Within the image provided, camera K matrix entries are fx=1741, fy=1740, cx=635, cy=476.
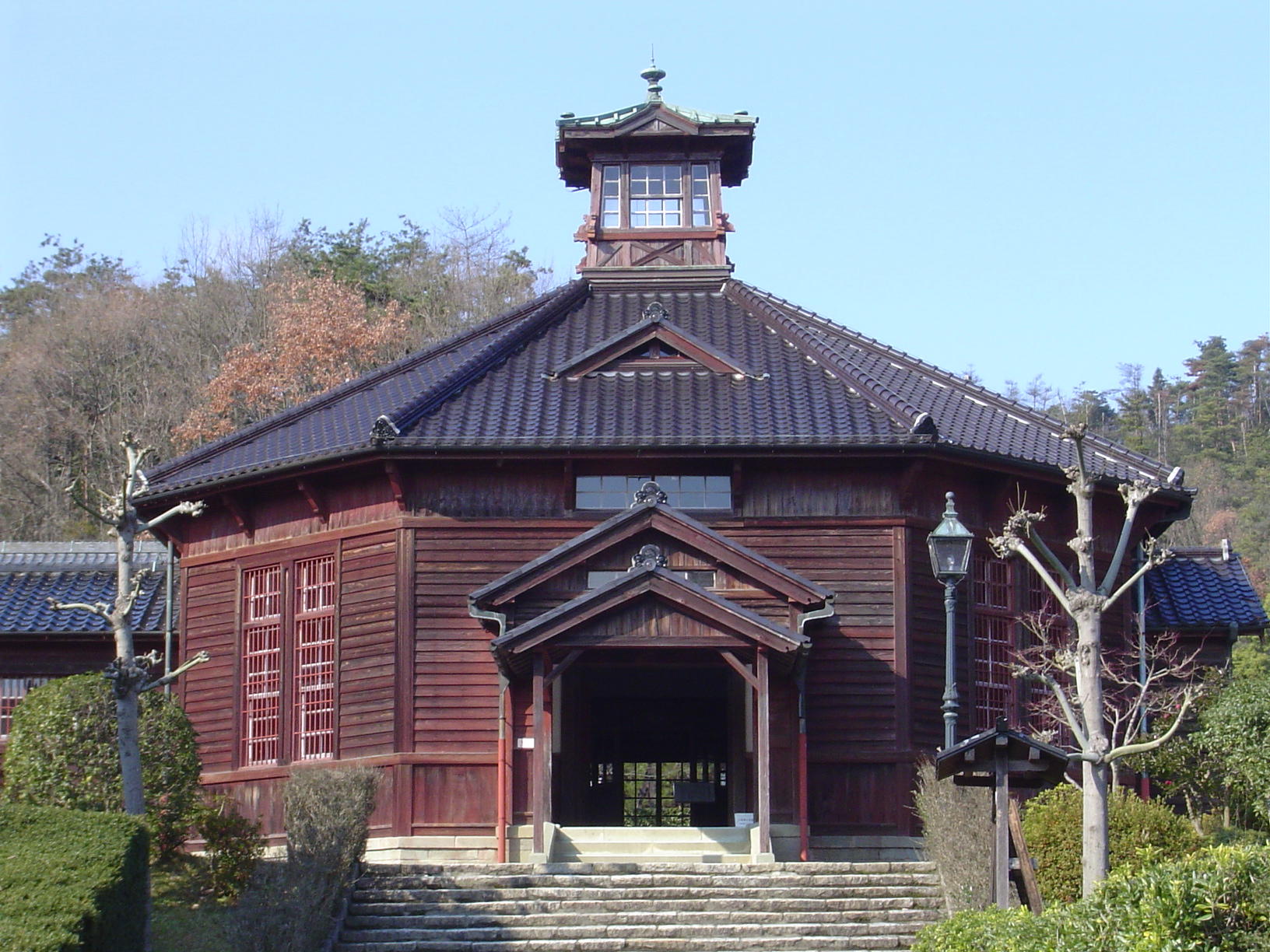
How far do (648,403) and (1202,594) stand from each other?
9512mm

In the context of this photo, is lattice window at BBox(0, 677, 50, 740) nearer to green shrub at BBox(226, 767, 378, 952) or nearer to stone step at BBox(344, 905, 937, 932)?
green shrub at BBox(226, 767, 378, 952)

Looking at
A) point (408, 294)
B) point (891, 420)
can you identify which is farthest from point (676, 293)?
point (408, 294)

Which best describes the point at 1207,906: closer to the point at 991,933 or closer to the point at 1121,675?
the point at 991,933

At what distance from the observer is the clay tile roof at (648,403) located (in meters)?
22.1

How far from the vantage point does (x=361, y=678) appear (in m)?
22.2

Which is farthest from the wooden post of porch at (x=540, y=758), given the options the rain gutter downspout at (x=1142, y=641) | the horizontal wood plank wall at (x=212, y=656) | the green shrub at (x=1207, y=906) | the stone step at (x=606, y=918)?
the green shrub at (x=1207, y=906)

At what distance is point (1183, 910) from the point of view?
966 centimetres

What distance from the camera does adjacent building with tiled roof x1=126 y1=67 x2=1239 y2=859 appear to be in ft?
67.3

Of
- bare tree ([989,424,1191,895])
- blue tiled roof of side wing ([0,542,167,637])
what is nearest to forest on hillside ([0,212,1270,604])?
blue tiled roof of side wing ([0,542,167,637])

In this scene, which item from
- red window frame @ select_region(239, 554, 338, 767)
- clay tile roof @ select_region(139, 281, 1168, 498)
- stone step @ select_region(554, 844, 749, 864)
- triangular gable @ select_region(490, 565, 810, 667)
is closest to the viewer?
triangular gable @ select_region(490, 565, 810, 667)

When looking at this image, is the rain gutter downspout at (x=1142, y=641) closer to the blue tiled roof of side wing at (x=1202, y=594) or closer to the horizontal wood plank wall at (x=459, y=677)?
the blue tiled roof of side wing at (x=1202, y=594)

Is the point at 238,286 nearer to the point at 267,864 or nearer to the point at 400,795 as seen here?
the point at 400,795

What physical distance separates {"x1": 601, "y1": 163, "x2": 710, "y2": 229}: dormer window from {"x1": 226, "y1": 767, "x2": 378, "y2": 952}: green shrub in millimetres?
12555

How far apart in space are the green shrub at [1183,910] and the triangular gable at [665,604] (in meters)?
8.36
